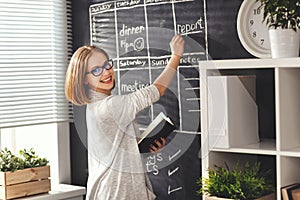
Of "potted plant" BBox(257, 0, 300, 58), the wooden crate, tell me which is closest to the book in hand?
"potted plant" BBox(257, 0, 300, 58)

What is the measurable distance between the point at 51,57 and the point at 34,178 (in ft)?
2.35

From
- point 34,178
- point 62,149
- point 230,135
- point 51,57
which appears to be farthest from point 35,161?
point 230,135

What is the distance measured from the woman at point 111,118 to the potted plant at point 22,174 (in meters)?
0.48

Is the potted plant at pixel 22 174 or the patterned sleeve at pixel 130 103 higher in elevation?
the patterned sleeve at pixel 130 103

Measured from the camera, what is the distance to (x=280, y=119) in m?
2.20

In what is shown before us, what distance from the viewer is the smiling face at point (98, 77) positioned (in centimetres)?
270

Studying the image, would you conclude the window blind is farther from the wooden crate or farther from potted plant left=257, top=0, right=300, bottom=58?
potted plant left=257, top=0, right=300, bottom=58

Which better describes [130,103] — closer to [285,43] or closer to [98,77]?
[98,77]

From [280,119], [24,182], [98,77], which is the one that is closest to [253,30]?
[280,119]

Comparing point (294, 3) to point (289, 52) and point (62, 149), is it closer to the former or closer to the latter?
point (289, 52)

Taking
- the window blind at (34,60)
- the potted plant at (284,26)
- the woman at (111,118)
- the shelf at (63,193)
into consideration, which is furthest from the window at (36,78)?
the potted plant at (284,26)

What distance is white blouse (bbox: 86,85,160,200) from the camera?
261 cm

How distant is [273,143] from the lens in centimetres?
244

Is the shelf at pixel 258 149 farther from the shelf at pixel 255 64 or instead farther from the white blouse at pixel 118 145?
the white blouse at pixel 118 145
